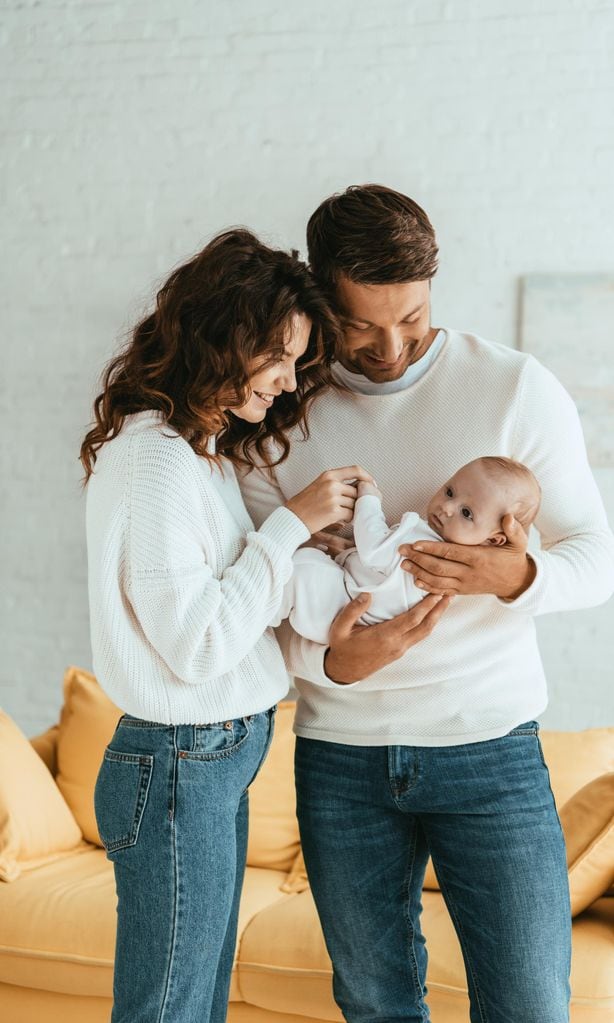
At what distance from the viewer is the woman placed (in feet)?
4.52

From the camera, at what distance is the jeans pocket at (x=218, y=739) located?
4.64 ft

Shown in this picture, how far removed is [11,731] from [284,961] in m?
1.08

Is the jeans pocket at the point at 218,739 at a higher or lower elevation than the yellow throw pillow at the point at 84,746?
higher

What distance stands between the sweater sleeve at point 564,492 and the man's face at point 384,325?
0.19 meters

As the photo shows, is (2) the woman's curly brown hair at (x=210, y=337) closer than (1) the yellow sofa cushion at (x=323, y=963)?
Yes

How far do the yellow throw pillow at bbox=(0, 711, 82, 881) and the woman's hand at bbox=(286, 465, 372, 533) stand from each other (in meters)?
1.69

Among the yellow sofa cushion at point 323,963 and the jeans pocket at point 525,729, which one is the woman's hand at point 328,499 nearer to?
the jeans pocket at point 525,729

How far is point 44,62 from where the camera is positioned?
385cm

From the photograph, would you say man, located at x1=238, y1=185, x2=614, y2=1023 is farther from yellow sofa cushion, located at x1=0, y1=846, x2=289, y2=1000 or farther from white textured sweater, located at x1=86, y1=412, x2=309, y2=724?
yellow sofa cushion, located at x1=0, y1=846, x2=289, y2=1000

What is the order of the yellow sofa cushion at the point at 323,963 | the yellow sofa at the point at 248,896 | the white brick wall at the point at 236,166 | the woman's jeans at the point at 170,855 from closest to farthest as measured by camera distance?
the woman's jeans at the point at 170,855 < the yellow sofa cushion at the point at 323,963 < the yellow sofa at the point at 248,896 < the white brick wall at the point at 236,166

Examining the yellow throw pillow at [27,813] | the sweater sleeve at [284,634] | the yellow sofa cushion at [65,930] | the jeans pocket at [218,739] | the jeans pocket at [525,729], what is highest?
the sweater sleeve at [284,634]

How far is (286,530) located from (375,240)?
18.3 inches

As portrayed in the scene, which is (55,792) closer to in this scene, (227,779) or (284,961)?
(284,961)

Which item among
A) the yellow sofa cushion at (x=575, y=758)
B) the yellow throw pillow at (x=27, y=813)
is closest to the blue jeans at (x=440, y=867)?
the yellow sofa cushion at (x=575, y=758)
